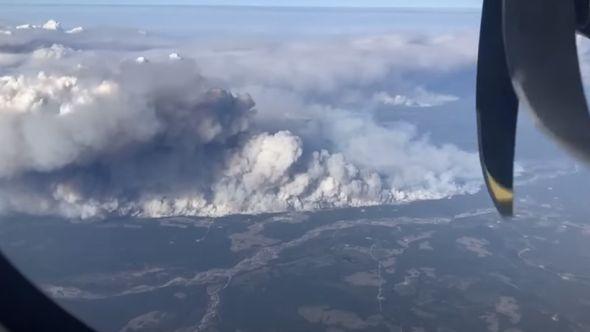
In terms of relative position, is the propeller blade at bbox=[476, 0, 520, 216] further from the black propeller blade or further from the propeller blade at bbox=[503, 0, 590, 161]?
the propeller blade at bbox=[503, 0, 590, 161]

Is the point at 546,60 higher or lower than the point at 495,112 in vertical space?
higher

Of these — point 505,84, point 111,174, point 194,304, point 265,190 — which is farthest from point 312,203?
point 505,84

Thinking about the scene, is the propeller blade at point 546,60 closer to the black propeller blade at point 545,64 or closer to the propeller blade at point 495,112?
the black propeller blade at point 545,64

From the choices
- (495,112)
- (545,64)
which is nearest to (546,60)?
(545,64)

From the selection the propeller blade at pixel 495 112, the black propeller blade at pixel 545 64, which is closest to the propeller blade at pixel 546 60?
the black propeller blade at pixel 545 64

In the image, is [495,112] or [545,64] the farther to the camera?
[495,112]

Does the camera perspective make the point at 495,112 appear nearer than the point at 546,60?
No

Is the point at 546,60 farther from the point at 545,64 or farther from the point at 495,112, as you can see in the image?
the point at 495,112
